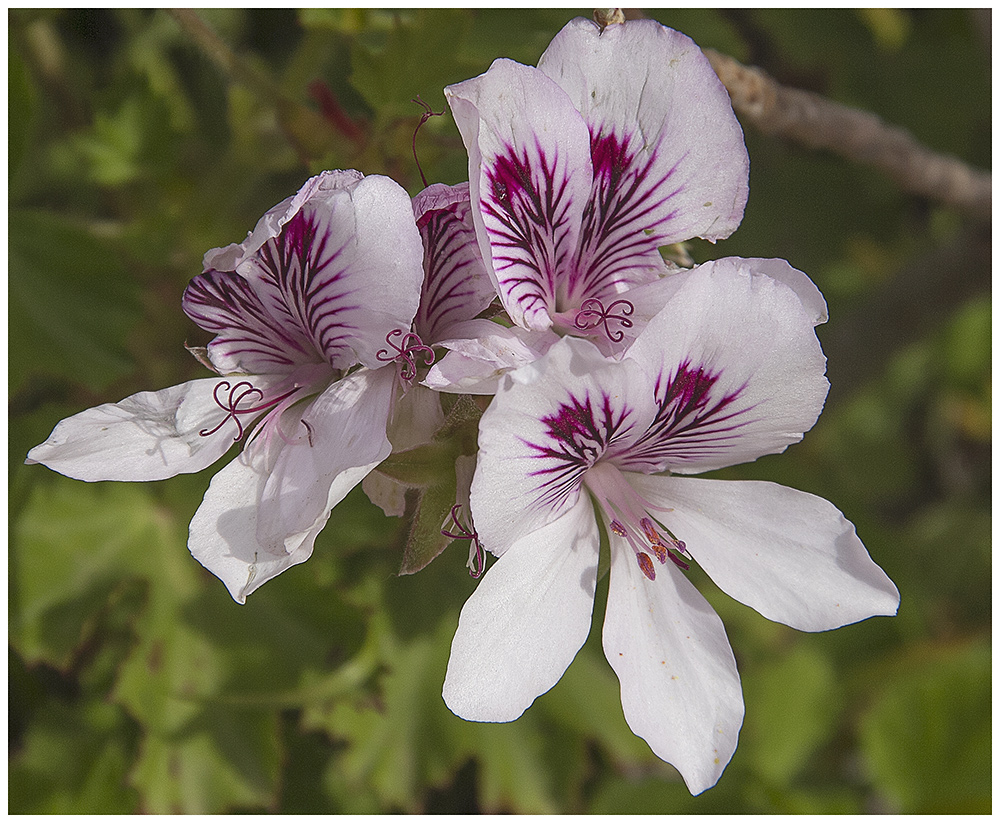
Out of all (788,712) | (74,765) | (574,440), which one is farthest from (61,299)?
(788,712)

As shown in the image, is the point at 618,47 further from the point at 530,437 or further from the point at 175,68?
the point at 175,68

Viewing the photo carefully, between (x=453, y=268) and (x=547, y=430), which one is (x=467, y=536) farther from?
(x=453, y=268)

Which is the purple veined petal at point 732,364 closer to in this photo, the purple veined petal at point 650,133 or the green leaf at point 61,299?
the purple veined petal at point 650,133

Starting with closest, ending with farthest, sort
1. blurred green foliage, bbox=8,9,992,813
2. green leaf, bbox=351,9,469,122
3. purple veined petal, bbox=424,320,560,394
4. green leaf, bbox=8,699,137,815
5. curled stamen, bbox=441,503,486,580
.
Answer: purple veined petal, bbox=424,320,560,394, curled stamen, bbox=441,503,486,580, green leaf, bbox=351,9,469,122, blurred green foliage, bbox=8,9,992,813, green leaf, bbox=8,699,137,815

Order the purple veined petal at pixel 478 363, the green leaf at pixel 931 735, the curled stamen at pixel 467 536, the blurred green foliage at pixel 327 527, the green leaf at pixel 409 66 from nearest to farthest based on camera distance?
the purple veined petal at pixel 478 363 → the curled stamen at pixel 467 536 → the green leaf at pixel 409 66 → the blurred green foliage at pixel 327 527 → the green leaf at pixel 931 735

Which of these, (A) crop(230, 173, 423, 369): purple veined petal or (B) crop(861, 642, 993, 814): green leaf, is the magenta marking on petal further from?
(B) crop(861, 642, 993, 814): green leaf

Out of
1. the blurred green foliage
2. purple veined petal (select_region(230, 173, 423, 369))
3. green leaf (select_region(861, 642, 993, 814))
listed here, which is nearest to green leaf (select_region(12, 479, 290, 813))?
the blurred green foliage

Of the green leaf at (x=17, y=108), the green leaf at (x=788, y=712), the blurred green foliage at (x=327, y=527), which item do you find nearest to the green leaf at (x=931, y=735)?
the blurred green foliage at (x=327, y=527)
